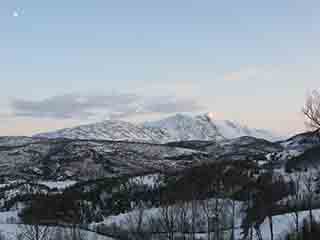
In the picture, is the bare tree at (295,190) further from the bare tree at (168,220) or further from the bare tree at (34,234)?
the bare tree at (34,234)

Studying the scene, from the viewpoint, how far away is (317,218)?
112250mm

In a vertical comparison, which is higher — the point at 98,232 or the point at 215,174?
the point at 215,174

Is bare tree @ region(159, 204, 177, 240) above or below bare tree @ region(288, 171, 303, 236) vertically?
below

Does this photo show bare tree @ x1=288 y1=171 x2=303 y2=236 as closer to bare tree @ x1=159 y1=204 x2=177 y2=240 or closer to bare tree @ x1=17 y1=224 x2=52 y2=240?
bare tree @ x1=159 y1=204 x2=177 y2=240

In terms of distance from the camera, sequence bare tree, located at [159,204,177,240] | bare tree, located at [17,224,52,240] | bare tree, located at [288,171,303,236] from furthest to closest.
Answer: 1. bare tree, located at [288,171,303,236]
2. bare tree, located at [17,224,52,240]
3. bare tree, located at [159,204,177,240]

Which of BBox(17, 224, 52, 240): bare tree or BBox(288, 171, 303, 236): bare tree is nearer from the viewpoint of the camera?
BBox(17, 224, 52, 240): bare tree

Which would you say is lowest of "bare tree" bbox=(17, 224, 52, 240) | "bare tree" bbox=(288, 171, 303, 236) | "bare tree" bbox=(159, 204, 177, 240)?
"bare tree" bbox=(17, 224, 52, 240)

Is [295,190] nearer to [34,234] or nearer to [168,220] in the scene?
[168,220]

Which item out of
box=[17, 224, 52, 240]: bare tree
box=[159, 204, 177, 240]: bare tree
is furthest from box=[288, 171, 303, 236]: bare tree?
box=[17, 224, 52, 240]: bare tree

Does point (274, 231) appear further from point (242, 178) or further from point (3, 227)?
point (3, 227)

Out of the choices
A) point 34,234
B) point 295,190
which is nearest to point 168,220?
point 34,234

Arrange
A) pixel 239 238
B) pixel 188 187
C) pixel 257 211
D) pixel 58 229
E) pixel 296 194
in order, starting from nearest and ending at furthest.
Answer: pixel 239 238 < pixel 257 211 < pixel 58 229 < pixel 296 194 < pixel 188 187

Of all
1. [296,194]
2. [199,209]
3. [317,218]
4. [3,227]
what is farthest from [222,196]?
[3,227]

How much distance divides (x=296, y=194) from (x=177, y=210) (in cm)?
4399
